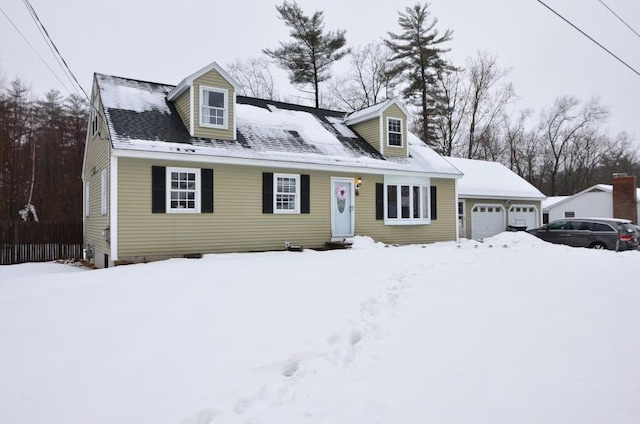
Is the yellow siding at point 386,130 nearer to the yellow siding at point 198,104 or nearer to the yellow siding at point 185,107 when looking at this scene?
the yellow siding at point 198,104

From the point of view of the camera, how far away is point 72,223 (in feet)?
51.3

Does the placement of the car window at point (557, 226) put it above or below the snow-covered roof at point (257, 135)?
below

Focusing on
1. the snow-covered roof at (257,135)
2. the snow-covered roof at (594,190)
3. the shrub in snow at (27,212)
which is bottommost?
the shrub in snow at (27,212)

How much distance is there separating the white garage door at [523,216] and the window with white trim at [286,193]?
13.6 m

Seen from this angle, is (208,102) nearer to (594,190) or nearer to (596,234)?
(596,234)

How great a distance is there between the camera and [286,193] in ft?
42.3

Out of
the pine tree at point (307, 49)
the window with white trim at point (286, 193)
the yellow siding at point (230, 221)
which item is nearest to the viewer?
the yellow siding at point (230, 221)

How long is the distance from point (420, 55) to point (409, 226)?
16.9m

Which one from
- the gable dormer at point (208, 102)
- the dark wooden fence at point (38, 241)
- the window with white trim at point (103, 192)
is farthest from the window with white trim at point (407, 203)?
the dark wooden fence at point (38, 241)

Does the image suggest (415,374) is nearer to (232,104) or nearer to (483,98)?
(232,104)

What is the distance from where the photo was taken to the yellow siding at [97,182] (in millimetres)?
11648

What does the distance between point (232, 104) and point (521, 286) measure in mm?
9556

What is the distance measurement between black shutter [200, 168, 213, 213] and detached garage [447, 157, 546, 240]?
489 inches

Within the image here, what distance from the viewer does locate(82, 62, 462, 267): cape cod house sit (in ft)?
34.9
